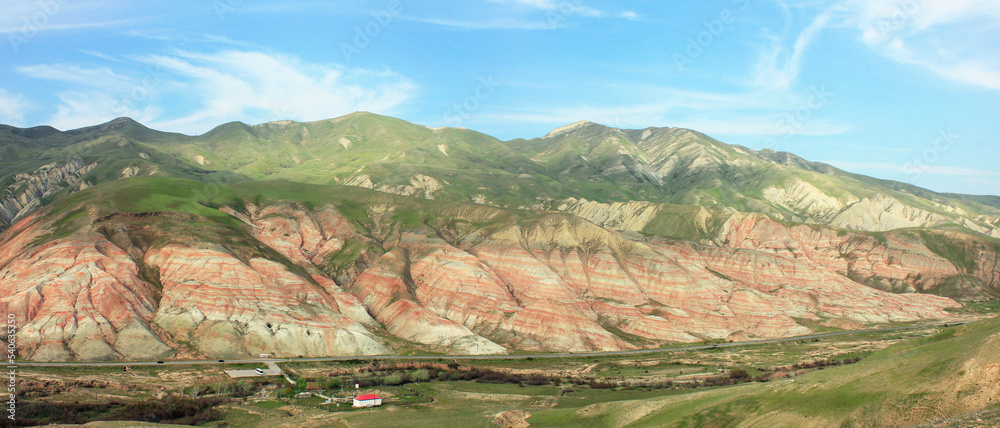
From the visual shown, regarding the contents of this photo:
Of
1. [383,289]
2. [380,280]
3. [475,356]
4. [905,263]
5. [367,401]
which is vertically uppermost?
[380,280]

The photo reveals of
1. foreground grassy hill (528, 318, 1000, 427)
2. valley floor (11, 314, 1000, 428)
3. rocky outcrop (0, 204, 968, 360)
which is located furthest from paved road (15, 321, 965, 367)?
foreground grassy hill (528, 318, 1000, 427)

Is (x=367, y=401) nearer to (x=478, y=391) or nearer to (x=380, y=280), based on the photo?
(x=478, y=391)

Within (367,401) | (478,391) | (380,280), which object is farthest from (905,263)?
(367,401)

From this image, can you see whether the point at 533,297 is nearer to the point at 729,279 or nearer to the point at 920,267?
the point at 729,279

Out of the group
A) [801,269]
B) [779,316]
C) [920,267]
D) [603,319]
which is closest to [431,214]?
[603,319]

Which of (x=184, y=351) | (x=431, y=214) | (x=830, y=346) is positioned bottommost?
(x=830, y=346)

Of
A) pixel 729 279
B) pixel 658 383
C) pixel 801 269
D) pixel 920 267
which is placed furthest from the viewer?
pixel 920 267
